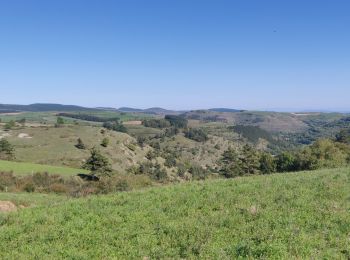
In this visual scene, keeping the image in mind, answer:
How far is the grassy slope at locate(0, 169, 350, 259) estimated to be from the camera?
42.1 ft

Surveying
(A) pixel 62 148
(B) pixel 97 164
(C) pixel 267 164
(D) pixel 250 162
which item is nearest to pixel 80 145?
(A) pixel 62 148

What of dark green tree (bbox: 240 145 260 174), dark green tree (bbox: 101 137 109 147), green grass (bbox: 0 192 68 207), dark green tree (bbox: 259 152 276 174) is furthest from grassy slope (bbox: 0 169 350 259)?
dark green tree (bbox: 101 137 109 147)

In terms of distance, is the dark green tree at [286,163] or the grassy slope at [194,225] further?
the dark green tree at [286,163]

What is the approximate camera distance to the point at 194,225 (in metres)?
15.3

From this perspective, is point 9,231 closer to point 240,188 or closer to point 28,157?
point 240,188

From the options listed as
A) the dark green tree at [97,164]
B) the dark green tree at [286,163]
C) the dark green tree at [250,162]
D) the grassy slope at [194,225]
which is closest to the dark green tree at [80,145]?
the dark green tree at [97,164]

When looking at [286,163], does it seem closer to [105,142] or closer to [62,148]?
[62,148]

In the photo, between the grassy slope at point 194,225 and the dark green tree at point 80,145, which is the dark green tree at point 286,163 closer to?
the grassy slope at point 194,225

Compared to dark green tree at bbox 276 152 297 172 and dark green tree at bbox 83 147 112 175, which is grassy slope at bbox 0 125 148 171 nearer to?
dark green tree at bbox 83 147 112 175

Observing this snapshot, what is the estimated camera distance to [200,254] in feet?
40.7

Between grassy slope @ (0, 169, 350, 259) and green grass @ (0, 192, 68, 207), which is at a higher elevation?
grassy slope @ (0, 169, 350, 259)

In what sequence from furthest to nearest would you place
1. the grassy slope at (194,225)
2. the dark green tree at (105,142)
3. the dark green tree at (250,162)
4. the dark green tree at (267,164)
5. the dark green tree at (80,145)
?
the dark green tree at (105,142) < the dark green tree at (80,145) < the dark green tree at (250,162) < the dark green tree at (267,164) < the grassy slope at (194,225)

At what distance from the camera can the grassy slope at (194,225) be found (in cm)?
1284

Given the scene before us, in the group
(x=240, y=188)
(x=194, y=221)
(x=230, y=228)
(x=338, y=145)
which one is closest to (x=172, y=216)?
(x=194, y=221)
